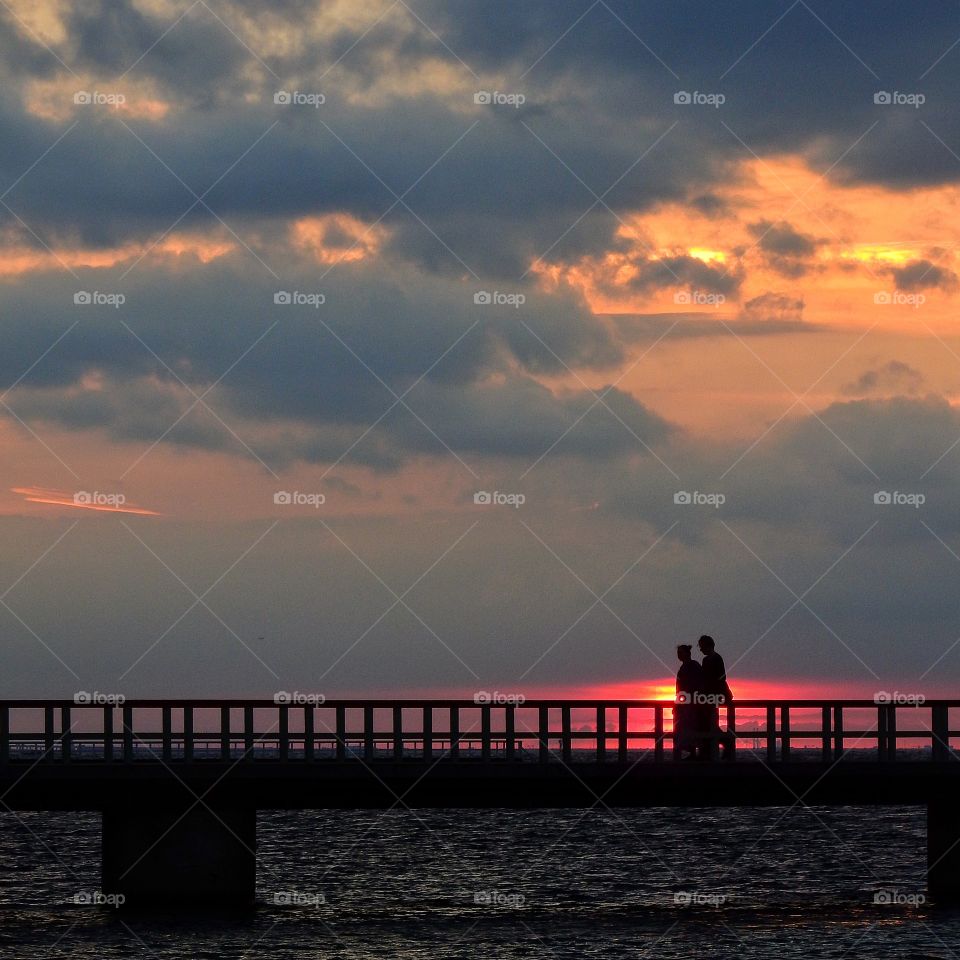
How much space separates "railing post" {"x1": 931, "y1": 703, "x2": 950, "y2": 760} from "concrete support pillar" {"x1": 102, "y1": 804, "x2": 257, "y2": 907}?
1187 cm

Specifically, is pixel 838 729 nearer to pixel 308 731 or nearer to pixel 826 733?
pixel 826 733

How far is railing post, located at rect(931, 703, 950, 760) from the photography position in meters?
29.5

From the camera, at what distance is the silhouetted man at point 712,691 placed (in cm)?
2752

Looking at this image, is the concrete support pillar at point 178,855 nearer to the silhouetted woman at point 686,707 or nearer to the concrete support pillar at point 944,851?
the silhouetted woman at point 686,707

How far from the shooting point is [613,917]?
1313 inches

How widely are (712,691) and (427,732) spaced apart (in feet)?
15.2

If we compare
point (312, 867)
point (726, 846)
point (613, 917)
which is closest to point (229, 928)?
point (613, 917)

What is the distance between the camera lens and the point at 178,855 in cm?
2961

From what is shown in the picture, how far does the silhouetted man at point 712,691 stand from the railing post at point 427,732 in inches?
173

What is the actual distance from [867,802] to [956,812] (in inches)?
195
